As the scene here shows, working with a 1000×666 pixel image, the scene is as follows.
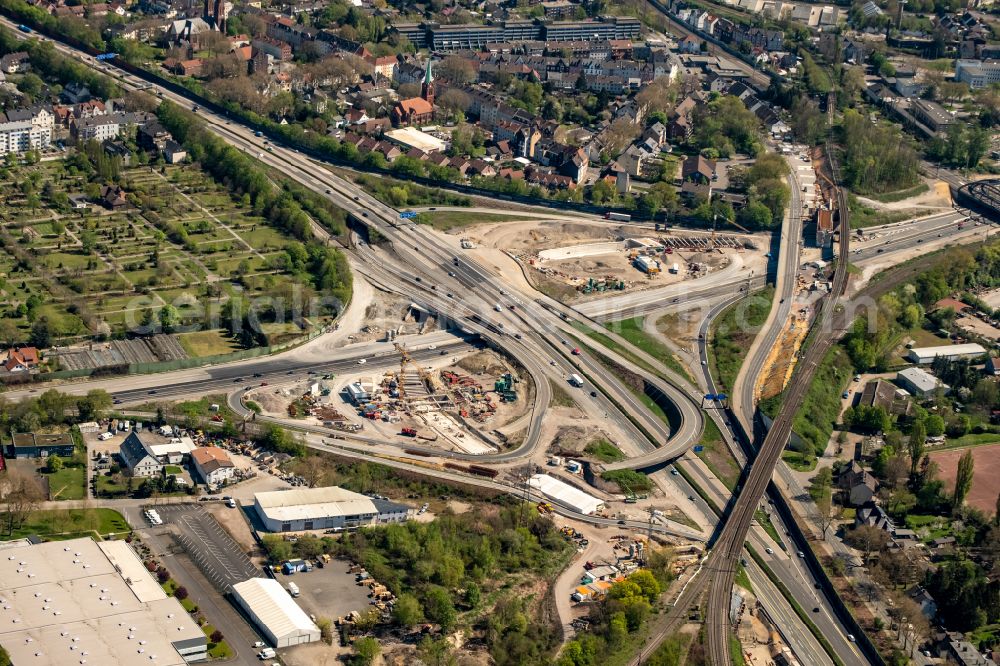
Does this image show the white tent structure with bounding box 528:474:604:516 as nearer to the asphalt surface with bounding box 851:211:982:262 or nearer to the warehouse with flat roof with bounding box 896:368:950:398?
the warehouse with flat roof with bounding box 896:368:950:398

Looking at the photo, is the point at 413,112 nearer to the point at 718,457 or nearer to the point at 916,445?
the point at 718,457

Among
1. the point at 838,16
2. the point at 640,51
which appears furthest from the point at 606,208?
the point at 838,16

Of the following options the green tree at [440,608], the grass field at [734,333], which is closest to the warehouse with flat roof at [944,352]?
the grass field at [734,333]

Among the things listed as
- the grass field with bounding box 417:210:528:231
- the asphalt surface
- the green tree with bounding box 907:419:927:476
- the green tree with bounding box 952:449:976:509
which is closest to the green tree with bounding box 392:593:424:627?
the green tree with bounding box 952:449:976:509

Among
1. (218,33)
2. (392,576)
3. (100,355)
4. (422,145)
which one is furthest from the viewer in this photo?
(218,33)

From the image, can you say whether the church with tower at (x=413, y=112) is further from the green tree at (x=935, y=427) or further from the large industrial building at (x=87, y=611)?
the large industrial building at (x=87, y=611)

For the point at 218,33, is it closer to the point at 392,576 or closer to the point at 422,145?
the point at 422,145
